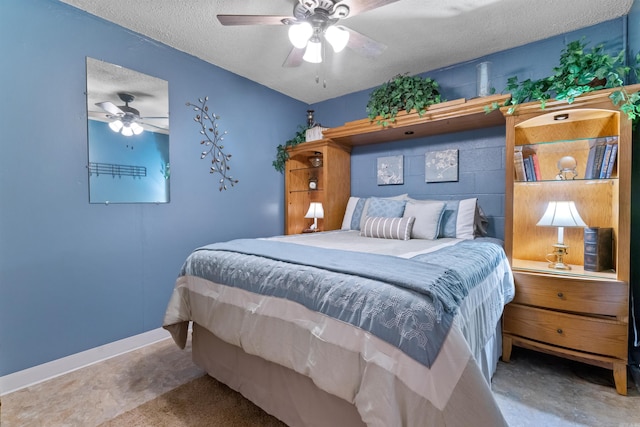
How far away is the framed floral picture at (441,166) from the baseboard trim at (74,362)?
2.98 m

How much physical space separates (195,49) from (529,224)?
327 centimetres

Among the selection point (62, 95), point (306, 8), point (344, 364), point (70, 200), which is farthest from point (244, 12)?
point (344, 364)

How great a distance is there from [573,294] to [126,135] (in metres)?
3.39

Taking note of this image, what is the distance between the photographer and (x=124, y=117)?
7.66ft

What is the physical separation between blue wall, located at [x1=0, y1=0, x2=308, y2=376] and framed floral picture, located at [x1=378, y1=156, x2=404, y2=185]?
1913mm

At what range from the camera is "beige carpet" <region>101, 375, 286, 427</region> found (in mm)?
1512

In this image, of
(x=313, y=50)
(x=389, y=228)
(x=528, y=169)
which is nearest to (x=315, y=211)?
(x=389, y=228)

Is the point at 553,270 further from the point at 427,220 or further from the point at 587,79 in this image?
the point at 587,79

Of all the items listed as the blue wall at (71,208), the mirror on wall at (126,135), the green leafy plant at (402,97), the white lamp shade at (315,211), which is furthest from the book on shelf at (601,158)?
the mirror on wall at (126,135)

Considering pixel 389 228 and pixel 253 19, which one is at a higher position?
pixel 253 19

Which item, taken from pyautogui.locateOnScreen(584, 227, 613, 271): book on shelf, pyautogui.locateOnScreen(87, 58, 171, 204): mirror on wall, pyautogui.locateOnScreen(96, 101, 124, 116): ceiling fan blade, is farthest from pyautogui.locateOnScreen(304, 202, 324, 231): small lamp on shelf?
pyautogui.locateOnScreen(584, 227, 613, 271): book on shelf

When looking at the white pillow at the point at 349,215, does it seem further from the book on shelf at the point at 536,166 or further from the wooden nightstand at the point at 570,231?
the book on shelf at the point at 536,166

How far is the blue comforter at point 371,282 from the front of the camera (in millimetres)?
971

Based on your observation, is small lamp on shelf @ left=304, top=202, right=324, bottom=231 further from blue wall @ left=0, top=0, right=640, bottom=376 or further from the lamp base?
the lamp base
